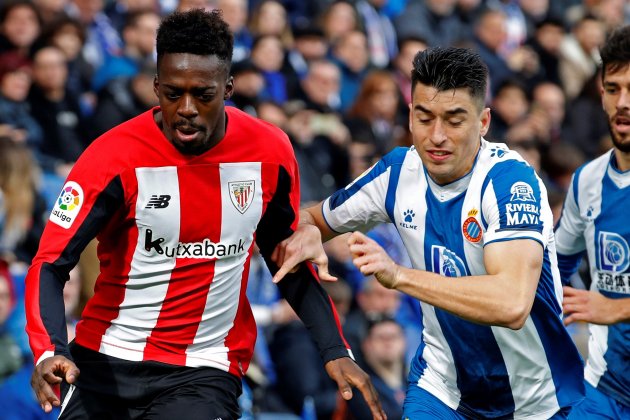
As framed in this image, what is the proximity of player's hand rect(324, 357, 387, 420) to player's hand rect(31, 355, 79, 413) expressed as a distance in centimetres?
126

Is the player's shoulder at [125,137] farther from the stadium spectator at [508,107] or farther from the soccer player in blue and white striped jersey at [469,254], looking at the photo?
the stadium spectator at [508,107]

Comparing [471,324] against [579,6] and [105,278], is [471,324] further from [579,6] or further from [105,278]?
[579,6]

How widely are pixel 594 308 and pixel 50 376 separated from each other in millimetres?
2554

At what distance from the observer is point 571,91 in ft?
50.0

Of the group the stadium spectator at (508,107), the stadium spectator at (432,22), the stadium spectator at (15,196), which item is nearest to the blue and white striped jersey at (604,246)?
the stadium spectator at (15,196)

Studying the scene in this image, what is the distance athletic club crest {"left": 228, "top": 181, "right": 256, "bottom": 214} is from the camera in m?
5.31

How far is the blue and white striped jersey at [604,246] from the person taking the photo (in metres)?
5.89

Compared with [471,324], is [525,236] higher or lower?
higher

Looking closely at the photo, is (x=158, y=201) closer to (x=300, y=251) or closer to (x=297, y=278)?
(x=300, y=251)

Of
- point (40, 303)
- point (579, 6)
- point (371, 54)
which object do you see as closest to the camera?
point (40, 303)

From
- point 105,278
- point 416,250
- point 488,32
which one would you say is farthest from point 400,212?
point 488,32

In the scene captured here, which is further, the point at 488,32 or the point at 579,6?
the point at 579,6

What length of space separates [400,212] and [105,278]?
4.58 ft

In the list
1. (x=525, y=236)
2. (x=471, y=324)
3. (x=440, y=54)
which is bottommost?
(x=471, y=324)
